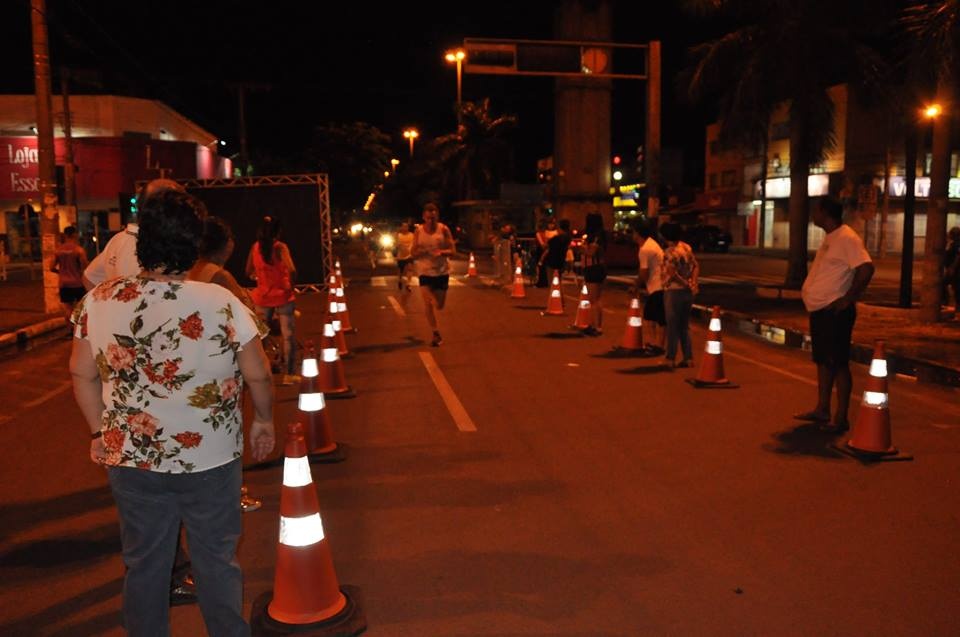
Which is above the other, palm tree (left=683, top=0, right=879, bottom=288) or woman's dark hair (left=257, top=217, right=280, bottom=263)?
palm tree (left=683, top=0, right=879, bottom=288)

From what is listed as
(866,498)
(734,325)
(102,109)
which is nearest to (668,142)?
(102,109)

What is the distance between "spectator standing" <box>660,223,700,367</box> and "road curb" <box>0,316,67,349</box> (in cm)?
1054

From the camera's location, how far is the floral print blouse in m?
3.04

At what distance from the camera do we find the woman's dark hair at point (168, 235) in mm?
3084

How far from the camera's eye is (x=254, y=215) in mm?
15578

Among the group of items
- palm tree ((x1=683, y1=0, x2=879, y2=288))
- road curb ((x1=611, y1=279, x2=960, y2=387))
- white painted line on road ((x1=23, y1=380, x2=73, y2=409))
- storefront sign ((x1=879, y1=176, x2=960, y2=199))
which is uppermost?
palm tree ((x1=683, y1=0, x2=879, y2=288))

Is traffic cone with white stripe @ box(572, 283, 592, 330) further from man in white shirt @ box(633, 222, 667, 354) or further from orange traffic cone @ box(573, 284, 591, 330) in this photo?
man in white shirt @ box(633, 222, 667, 354)

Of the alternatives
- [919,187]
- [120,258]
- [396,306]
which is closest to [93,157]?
[396,306]

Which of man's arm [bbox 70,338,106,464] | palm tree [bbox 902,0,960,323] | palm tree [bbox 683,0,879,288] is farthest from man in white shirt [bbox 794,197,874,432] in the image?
palm tree [bbox 683,0,879,288]

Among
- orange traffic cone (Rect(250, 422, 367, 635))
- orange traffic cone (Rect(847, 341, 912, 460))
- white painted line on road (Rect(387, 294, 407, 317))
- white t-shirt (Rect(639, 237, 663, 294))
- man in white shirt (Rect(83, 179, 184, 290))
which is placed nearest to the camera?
orange traffic cone (Rect(250, 422, 367, 635))

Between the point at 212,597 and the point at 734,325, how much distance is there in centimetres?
1400

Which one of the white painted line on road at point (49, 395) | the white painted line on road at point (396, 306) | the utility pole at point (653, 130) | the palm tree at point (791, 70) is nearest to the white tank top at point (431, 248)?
the white painted line on road at point (396, 306)

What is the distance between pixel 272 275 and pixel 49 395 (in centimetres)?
300

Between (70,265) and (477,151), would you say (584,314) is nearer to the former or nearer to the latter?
(70,265)
